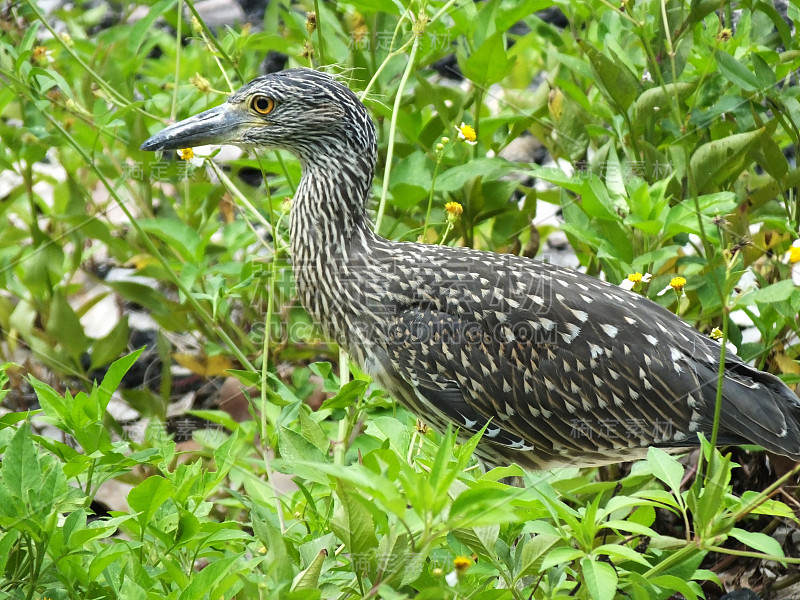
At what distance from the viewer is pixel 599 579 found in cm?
240

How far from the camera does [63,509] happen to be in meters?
2.89

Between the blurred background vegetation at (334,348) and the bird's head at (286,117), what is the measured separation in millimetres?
143

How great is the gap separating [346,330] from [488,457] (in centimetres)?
81

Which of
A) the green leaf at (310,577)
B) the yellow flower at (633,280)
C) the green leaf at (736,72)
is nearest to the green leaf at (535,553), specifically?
the green leaf at (310,577)

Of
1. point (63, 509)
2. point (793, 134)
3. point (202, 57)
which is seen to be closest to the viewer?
point (63, 509)

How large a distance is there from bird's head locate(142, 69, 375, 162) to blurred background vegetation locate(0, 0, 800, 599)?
5.6 inches

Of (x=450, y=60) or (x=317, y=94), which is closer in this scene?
(x=317, y=94)

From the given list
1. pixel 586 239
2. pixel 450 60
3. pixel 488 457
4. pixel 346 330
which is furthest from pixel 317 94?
pixel 450 60

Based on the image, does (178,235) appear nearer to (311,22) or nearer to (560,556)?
(311,22)

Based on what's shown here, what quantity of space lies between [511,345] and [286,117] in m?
1.34

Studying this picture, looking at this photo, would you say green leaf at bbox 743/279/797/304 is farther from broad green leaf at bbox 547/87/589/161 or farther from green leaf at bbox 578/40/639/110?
broad green leaf at bbox 547/87/589/161

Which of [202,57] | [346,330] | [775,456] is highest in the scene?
[202,57]

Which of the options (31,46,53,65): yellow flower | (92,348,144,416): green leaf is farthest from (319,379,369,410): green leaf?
(31,46,53,65): yellow flower

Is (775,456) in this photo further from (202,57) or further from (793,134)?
(202,57)
